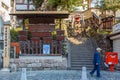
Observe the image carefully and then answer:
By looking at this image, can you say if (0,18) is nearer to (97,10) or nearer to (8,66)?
(8,66)

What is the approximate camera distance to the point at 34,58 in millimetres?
21531

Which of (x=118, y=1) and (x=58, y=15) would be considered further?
(x=118, y=1)

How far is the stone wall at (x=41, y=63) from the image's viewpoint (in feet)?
69.8

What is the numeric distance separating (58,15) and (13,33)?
441cm

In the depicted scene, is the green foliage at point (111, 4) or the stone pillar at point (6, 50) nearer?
the stone pillar at point (6, 50)

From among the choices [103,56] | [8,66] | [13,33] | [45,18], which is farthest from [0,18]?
[103,56]

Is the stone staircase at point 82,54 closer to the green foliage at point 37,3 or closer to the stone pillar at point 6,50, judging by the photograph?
the stone pillar at point 6,50

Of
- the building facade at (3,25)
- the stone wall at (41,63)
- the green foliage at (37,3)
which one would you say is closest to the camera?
the building facade at (3,25)

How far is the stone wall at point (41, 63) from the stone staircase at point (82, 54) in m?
0.98

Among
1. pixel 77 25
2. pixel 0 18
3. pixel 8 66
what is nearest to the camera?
pixel 8 66

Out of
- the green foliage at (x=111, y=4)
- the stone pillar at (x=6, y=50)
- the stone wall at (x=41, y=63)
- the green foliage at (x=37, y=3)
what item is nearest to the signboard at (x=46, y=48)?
the stone wall at (x=41, y=63)

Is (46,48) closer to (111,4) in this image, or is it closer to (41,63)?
(41,63)

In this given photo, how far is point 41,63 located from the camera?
21.4 meters

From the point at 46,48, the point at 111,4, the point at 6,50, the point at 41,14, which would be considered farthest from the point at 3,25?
the point at 111,4
